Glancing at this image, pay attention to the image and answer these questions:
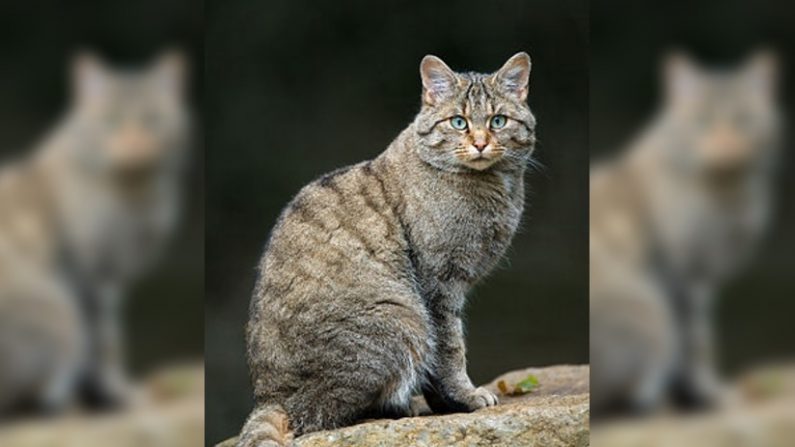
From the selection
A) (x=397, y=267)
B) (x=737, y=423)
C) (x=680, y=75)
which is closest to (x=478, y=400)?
A: (x=397, y=267)

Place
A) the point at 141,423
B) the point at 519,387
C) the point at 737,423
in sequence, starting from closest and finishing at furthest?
1. the point at 141,423
2. the point at 737,423
3. the point at 519,387

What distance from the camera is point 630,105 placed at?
11.5 feet

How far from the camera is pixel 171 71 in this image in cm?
338

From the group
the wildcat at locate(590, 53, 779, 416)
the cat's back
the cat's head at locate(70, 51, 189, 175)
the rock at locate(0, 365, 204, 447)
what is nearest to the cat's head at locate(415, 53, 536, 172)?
the cat's back

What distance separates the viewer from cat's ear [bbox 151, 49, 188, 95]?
335 cm

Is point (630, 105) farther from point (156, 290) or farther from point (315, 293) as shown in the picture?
point (315, 293)

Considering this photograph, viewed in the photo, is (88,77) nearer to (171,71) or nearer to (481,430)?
(171,71)

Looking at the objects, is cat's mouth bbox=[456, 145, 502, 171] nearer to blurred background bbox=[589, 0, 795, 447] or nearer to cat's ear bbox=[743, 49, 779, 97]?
blurred background bbox=[589, 0, 795, 447]

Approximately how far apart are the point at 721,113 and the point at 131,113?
1.99 m

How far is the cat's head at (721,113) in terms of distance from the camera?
3.42m

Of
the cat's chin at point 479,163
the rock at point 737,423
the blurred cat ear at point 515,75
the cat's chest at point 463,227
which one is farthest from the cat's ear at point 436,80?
the rock at point 737,423

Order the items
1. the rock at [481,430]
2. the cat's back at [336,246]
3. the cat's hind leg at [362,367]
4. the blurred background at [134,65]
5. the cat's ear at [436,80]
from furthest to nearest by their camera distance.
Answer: the cat's ear at [436,80] < the cat's back at [336,246] < the cat's hind leg at [362,367] < the rock at [481,430] < the blurred background at [134,65]

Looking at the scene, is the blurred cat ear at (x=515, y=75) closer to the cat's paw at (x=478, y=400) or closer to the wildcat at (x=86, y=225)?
the cat's paw at (x=478, y=400)

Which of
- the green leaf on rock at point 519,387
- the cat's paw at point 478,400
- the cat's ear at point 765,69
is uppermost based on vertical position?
the cat's ear at point 765,69
